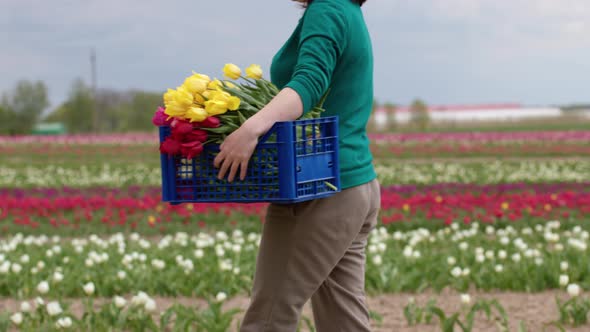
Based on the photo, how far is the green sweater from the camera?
2375 mm

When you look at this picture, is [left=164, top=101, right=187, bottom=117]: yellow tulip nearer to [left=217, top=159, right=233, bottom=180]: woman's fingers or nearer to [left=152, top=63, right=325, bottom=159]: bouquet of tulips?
[left=152, top=63, right=325, bottom=159]: bouquet of tulips

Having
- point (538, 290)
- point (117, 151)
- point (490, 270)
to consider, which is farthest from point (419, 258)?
point (117, 151)

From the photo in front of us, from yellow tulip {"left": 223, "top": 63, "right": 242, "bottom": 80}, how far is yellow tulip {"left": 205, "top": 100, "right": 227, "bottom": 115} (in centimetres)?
22

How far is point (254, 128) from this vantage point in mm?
2328

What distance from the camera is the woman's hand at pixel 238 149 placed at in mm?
2334

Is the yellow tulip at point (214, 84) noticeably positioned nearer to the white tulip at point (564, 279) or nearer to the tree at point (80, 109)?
the white tulip at point (564, 279)

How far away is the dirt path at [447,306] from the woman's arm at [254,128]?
252cm

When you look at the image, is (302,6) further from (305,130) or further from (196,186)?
(196,186)

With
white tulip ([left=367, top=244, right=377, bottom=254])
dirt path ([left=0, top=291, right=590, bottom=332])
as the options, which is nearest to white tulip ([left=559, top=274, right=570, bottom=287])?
dirt path ([left=0, top=291, right=590, bottom=332])

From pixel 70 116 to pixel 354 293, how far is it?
57.2 m

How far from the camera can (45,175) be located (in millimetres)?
16719

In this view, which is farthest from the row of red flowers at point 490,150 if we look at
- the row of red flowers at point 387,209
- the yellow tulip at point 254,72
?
the yellow tulip at point 254,72

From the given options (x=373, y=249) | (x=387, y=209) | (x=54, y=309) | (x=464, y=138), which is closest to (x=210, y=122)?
(x=54, y=309)

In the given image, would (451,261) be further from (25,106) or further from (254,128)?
(25,106)
